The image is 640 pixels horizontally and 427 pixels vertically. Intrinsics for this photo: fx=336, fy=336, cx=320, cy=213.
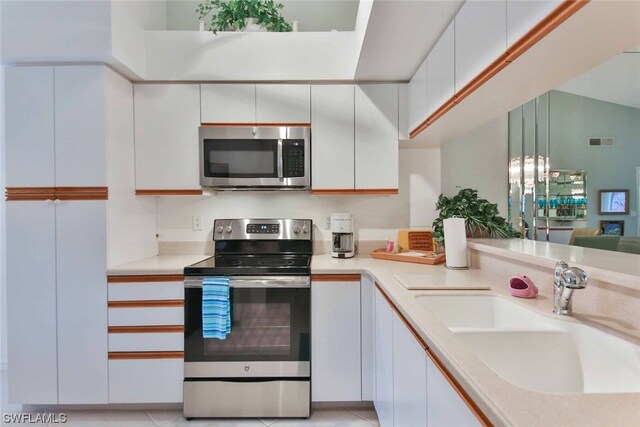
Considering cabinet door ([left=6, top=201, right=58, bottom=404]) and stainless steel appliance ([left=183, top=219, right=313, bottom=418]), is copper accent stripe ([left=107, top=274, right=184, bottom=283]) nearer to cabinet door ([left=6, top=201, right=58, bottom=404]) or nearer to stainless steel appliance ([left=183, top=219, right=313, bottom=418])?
stainless steel appliance ([left=183, top=219, right=313, bottom=418])

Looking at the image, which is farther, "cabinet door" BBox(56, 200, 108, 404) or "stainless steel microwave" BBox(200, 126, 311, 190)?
A: "stainless steel microwave" BBox(200, 126, 311, 190)

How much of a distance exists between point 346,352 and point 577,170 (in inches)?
84.6

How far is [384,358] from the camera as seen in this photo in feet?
5.36

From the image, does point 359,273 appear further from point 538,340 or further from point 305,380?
point 538,340

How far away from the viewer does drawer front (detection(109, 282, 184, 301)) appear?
1973 mm

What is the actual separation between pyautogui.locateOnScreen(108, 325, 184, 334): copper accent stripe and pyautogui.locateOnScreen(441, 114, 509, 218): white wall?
6.86 ft

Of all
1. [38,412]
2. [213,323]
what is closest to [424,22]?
[213,323]

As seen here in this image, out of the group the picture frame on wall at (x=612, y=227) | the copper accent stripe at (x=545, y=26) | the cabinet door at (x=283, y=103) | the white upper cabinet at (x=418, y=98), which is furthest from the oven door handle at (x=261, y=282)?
the picture frame on wall at (x=612, y=227)

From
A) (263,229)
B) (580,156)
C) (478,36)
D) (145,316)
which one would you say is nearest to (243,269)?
(263,229)

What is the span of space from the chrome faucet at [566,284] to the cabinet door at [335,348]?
1.08 metres

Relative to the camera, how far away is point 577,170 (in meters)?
2.49

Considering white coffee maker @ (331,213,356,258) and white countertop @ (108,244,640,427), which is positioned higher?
white coffee maker @ (331,213,356,258)

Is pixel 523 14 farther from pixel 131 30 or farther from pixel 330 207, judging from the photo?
pixel 131 30

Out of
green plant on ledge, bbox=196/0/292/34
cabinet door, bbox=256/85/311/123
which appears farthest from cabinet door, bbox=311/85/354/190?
green plant on ledge, bbox=196/0/292/34
